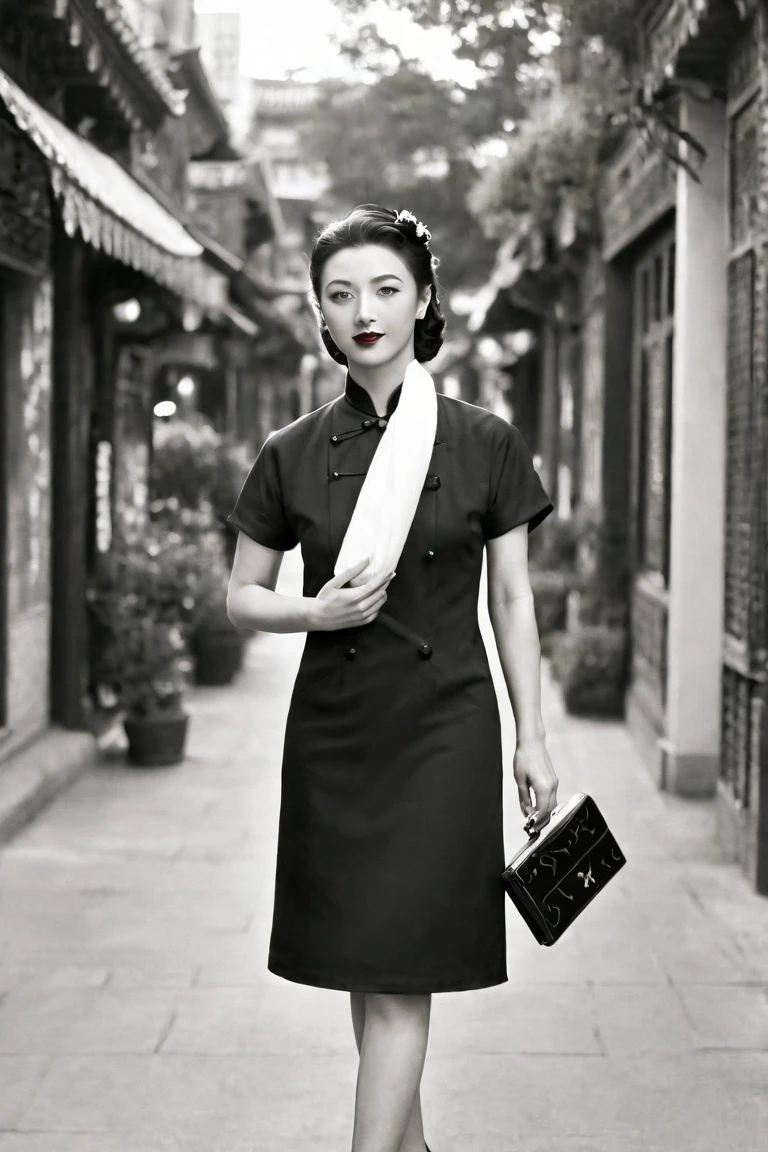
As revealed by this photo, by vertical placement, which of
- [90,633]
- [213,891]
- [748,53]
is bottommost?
[213,891]

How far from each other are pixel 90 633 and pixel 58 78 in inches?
132

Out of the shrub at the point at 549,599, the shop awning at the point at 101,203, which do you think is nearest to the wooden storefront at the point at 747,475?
the shop awning at the point at 101,203

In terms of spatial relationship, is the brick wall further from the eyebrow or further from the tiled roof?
the tiled roof

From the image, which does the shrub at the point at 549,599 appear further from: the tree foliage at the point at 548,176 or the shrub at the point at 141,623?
the shrub at the point at 141,623

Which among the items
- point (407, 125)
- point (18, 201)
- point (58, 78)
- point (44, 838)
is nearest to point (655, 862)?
point (44, 838)

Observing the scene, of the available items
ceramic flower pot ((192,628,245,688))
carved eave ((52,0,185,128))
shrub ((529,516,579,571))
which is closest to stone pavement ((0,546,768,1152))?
carved eave ((52,0,185,128))

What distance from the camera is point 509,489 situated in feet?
10.1

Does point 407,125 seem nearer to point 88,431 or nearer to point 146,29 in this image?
point 146,29

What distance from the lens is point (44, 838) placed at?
6.99m

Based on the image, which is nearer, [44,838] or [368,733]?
[368,733]

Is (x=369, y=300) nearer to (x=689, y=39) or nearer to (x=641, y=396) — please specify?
(x=689, y=39)

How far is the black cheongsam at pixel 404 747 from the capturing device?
2.96 metres

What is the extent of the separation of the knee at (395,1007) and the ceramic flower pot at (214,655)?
922 cm

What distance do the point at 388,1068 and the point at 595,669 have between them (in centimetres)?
760
